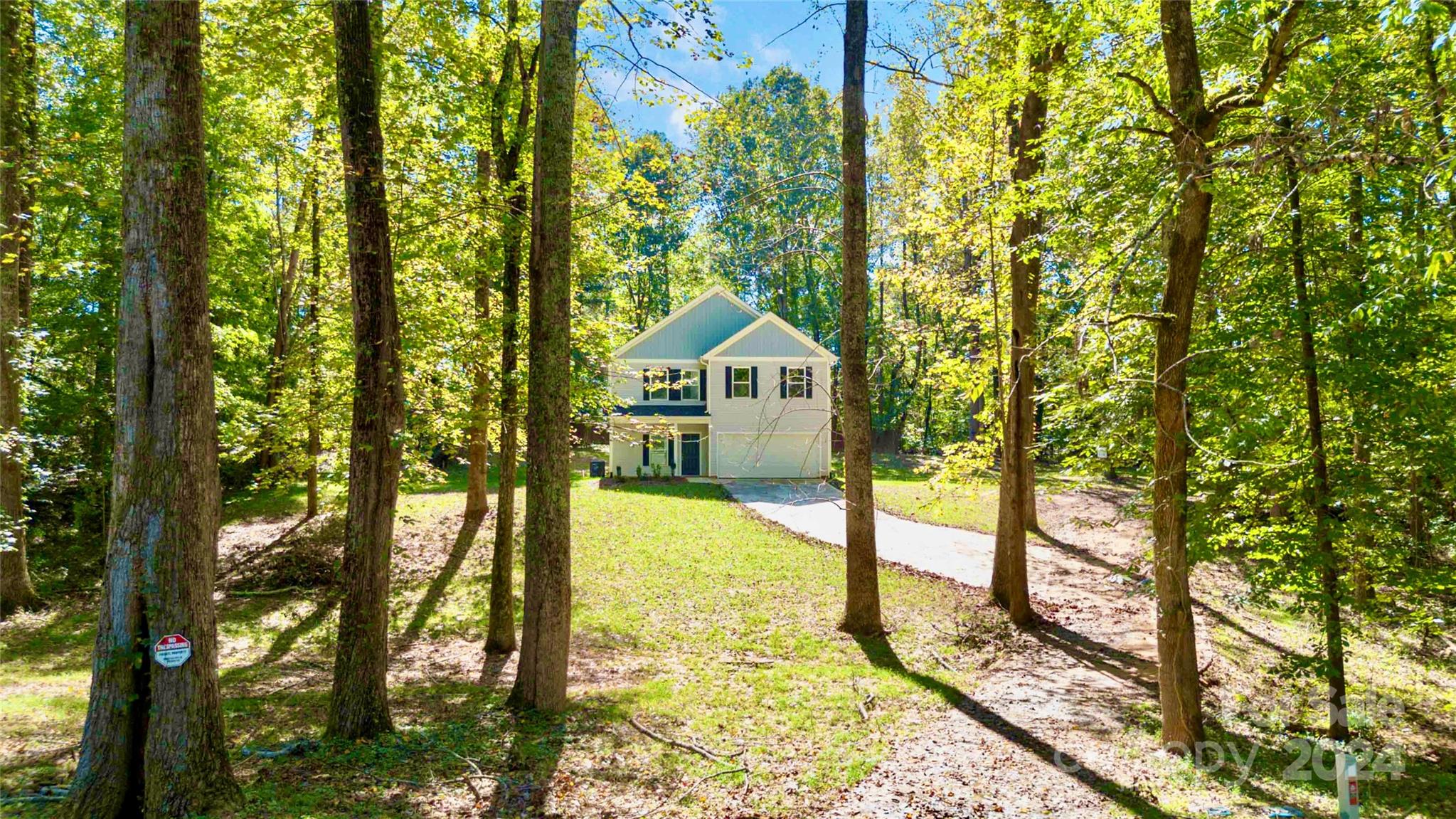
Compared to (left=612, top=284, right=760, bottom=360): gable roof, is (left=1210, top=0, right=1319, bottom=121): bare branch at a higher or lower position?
lower

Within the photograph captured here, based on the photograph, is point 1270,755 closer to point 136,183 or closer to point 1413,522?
point 1413,522

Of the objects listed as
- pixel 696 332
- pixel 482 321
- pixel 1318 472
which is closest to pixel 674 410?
pixel 696 332

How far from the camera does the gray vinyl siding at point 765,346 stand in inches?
1113

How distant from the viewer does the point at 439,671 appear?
31.5 ft

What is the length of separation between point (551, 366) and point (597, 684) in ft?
13.1

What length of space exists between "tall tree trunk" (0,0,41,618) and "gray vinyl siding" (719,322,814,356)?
786 inches

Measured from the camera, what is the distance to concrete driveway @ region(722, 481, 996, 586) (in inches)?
601

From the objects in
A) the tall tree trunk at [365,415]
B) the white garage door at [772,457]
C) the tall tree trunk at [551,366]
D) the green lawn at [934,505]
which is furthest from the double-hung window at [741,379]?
the tall tree trunk at [365,415]

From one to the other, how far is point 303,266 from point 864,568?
749 inches

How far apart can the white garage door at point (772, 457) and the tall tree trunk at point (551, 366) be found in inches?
846

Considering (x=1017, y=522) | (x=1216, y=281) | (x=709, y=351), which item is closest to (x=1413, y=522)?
(x=1216, y=281)

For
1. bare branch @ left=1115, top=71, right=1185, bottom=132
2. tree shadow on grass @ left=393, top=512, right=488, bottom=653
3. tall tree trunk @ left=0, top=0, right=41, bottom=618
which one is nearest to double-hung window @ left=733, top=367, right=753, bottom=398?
tree shadow on grass @ left=393, top=512, right=488, bottom=653

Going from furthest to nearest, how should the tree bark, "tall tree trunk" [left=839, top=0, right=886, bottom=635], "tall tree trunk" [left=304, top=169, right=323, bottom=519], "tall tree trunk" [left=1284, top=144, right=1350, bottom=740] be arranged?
1. the tree bark
2. "tall tree trunk" [left=304, top=169, right=323, bottom=519]
3. "tall tree trunk" [left=839, top=0, right=886, bottom=635]
4. "tall tree trunk" [left=1284, top=144, right=1350, bottom=740]

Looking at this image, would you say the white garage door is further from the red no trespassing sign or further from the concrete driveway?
the red no trespassing sign
